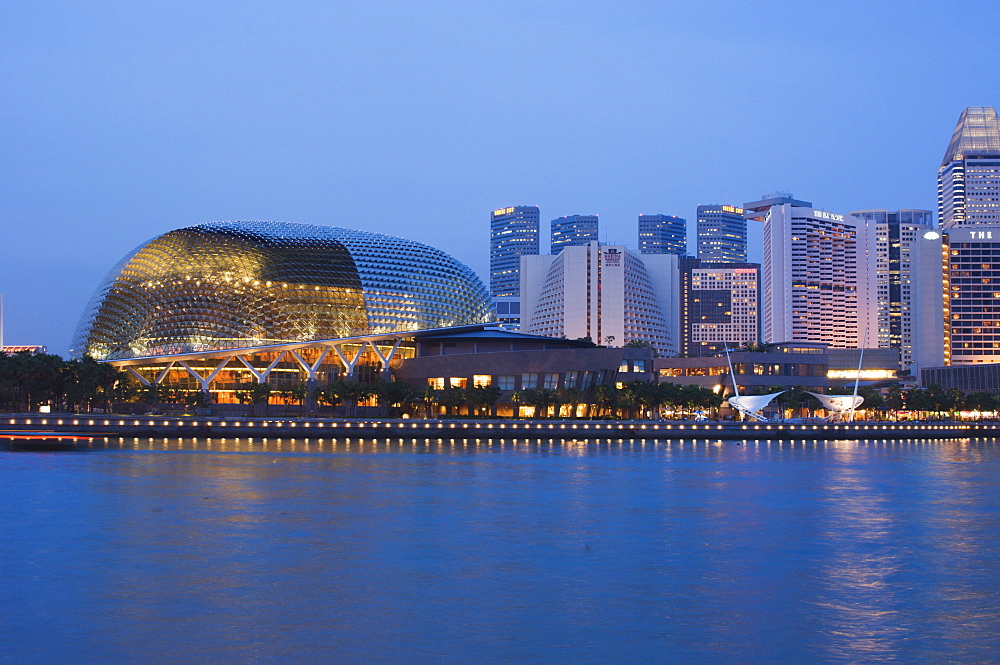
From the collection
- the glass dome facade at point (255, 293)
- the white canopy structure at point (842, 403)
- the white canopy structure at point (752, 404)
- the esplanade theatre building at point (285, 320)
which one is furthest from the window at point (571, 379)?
the white canopy structure at point (842, 403)

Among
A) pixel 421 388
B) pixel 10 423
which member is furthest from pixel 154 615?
pixel 421 388

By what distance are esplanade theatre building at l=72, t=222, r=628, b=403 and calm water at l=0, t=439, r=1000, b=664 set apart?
55.0 m

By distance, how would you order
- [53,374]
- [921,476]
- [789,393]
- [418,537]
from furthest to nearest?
[789,393] → [53,374] → [921,476] → [418,537]

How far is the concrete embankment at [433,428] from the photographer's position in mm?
81438

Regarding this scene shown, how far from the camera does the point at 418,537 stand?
1197 inches

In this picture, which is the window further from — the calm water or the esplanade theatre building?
the calm water

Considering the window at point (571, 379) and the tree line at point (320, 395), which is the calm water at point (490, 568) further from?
the window at point (571, 379)

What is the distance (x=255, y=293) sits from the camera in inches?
4215

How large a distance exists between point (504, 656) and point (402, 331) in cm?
9456

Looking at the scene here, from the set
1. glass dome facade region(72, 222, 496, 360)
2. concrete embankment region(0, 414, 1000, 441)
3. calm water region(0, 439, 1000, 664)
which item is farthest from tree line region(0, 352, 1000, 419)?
calm water region(0, 439, 1000, 664)

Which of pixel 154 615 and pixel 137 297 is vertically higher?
pixel 137 297

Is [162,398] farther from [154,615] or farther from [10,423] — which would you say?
[154,615]

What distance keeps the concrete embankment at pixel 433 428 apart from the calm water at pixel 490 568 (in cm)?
3175

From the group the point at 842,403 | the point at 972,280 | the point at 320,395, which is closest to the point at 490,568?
the point at 320,395
